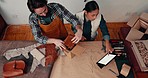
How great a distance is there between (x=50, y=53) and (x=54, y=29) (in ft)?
0.87

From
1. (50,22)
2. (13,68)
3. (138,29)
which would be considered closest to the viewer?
(13,68)

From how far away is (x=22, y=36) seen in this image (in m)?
2.49

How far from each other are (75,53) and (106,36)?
0.31 meters

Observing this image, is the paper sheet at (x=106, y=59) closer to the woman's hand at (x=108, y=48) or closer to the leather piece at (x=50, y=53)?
the woman's hand at (x=108, y=48)

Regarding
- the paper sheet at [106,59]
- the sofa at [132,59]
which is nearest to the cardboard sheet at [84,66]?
the paper sheet at [106,59]

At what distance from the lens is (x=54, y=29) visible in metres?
1.68

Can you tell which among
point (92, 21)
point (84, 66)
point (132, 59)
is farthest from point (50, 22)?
point (132, 59)

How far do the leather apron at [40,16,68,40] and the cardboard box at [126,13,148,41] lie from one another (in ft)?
2.04

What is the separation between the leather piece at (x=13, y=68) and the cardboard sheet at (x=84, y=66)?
0.25 m

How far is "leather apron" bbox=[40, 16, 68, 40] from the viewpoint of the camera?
1.61 metres

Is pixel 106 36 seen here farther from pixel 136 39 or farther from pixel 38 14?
pixel 38 14

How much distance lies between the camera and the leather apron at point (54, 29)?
5.28ft

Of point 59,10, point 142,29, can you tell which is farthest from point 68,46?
point 142,29

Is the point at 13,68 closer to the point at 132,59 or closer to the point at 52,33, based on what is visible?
the point at 52,33
